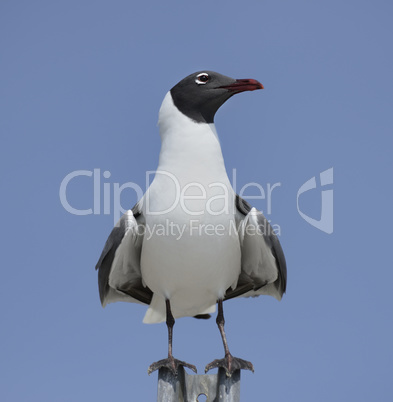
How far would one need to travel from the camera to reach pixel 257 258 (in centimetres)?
756

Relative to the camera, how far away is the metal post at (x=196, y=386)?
6.35 m

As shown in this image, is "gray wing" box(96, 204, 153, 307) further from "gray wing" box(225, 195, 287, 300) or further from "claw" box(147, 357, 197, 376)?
"claw" box(147, 357, 197, 376)

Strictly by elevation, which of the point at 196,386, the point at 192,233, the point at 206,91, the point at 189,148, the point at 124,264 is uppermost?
the point at 206,91

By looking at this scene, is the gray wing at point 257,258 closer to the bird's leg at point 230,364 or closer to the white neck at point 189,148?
the white neck at point 189,148

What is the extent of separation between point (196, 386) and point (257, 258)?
68.7 inches

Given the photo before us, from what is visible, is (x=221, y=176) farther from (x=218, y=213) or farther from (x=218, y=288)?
(x=218, y=288)

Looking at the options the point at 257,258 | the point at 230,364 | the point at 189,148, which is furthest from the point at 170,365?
the point at 189,148

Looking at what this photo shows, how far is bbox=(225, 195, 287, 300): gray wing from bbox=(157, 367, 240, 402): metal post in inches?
58.7

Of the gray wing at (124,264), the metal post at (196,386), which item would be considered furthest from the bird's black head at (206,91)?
the metal post at (196,386)

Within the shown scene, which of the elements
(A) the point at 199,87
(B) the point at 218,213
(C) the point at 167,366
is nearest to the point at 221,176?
(B) the point at 218,213

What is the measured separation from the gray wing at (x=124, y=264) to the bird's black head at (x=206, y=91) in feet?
4.25

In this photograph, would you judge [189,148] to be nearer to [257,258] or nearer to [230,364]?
[257,258]

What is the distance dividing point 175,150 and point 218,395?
2651mm

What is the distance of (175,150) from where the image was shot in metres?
7.10
